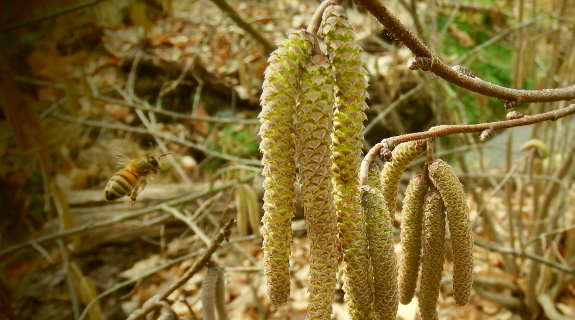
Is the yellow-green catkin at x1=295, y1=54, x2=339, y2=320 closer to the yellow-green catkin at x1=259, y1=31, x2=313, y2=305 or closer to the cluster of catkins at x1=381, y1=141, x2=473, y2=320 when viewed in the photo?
the yellow-green catkin at x1=259, y1=31, x2=313, y2=305

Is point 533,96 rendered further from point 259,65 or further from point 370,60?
point 259,65

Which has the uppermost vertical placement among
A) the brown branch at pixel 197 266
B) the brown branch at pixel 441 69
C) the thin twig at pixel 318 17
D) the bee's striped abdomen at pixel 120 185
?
the thin twig at pixel 318 17

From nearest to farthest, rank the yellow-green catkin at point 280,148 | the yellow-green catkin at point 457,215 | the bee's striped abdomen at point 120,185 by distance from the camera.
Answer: the yellow-green catkin at point 280,148
the yellow-green catkin at point 457,215
the bee's striped abdomen at point 120,185

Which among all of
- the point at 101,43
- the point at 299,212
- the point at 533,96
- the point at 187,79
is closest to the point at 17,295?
the point at 299,212

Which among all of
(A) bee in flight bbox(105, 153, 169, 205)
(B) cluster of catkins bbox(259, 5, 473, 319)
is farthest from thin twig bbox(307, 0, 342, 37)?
(A) bee in flight bbox(105, 153, 169, 205)

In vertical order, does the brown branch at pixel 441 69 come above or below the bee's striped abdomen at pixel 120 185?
above

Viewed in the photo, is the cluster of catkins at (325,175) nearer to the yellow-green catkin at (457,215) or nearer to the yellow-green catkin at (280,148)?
the yellow-green catkin at (280,148)

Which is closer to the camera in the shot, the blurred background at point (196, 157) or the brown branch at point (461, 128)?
the brown branch at point (461, 128)

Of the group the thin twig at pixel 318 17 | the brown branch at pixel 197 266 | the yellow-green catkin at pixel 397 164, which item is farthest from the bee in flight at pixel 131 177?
the thin twig at pixel 318 17
